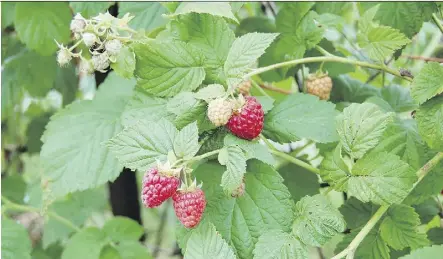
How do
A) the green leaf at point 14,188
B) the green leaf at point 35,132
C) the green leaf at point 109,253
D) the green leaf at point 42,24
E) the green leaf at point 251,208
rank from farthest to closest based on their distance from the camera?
1. the green leaf at point 35,132
2. the green leaf at point 14,188
3. the green leaf at point 42,24
4. the green leaf at point 109,253
5. the green leaf at point 251,208

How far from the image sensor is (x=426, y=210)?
1025 mm

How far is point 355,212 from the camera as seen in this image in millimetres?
946

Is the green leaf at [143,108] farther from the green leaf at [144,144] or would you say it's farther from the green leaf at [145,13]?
the green leaf at [145,13]

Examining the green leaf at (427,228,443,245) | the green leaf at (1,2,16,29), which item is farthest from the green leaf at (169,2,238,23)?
the green leaf at (1,2,16,29)

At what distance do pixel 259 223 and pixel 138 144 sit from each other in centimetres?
18

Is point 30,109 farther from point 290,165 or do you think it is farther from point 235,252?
point 235,252

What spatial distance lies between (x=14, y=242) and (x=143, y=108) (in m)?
0.44

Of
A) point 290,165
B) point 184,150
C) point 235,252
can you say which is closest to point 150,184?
point 184,150

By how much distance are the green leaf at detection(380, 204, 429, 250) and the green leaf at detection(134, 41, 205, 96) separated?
316mm

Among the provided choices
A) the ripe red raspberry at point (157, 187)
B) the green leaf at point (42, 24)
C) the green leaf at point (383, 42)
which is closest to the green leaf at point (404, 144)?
the green leaf at point (383, 42)

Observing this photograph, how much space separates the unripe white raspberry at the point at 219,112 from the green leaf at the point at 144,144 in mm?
49

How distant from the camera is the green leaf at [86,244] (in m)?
1.16

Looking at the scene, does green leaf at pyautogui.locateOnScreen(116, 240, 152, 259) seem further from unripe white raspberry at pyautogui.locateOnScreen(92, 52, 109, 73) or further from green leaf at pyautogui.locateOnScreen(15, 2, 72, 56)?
unripe white raspberry at pyautogui.locateOnScreen(92, 52, 109, 73)

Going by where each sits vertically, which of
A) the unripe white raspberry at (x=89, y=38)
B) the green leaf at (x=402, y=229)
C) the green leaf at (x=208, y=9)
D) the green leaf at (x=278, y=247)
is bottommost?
the green leaf at (x=402, y=229)
